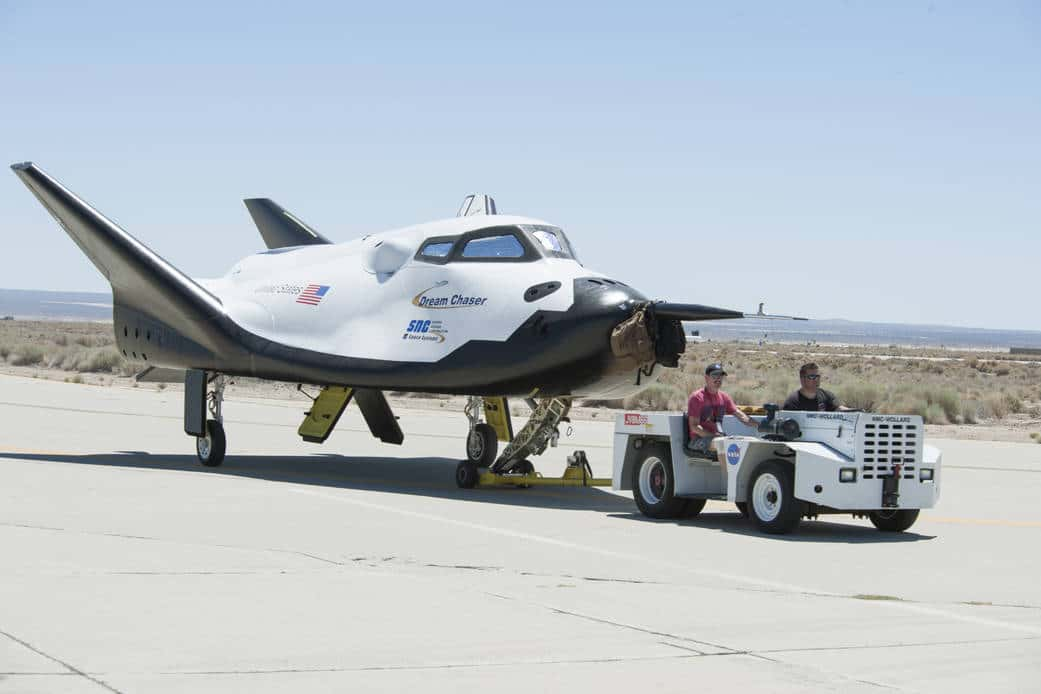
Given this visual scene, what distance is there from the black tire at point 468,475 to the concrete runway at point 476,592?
476 millimetres

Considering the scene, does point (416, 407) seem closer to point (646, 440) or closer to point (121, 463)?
point (121, 463)

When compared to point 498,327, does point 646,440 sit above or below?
below

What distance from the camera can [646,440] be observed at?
16.7m

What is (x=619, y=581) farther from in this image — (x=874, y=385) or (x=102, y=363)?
(x=102, y=363)

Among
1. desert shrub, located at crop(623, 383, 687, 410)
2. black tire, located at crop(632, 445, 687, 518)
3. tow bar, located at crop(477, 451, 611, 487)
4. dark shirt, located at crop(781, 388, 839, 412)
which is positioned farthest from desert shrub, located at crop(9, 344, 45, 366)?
dark shirt, located at crop(781, 388, 839, 412)

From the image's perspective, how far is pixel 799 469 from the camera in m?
14.4

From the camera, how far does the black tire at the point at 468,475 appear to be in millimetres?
19406

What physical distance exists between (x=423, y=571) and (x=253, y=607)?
228cm

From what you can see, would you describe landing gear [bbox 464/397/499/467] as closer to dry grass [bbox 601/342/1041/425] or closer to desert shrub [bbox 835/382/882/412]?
dry grass [bbox 601/342/1041/425]

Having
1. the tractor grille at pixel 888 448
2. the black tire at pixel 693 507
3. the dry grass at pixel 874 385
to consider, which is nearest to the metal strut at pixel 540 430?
the black tire at pixel 693 507

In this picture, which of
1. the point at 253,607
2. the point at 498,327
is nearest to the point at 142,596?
the point at 253,607

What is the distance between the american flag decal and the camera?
21031mm

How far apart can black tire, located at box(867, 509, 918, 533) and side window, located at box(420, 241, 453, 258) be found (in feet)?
23.1

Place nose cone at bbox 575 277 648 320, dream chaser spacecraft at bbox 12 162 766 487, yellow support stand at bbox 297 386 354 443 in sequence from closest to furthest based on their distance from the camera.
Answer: nose cone at bbox 575 277 648 320 < dream chaser spacecraft at bbox 12 162 766 487 < yellow support stand at bbox 297 386 354 443
